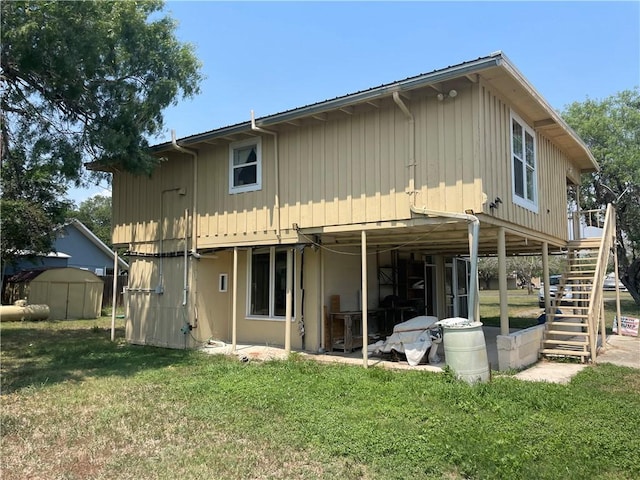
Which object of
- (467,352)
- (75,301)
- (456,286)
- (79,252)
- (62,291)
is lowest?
(467,352)

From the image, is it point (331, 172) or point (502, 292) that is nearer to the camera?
point (502, 292)

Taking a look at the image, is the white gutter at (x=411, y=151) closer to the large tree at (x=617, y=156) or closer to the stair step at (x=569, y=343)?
the stair step at (x=569, y=343)

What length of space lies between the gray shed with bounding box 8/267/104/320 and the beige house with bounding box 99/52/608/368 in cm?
980

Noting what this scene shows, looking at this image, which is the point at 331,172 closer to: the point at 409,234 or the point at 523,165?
the point at 409,234

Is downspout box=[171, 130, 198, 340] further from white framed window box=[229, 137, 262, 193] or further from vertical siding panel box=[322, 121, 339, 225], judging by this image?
vertical siding panel box=[322, 121, 339, 225]

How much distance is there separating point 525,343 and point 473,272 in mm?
1885

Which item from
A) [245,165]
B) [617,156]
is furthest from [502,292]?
[617,156]

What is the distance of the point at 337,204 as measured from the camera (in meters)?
8.86

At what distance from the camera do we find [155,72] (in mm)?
10305

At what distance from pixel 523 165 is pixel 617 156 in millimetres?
14555

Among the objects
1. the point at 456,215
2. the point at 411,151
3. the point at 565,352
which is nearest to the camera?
the point at 456,215

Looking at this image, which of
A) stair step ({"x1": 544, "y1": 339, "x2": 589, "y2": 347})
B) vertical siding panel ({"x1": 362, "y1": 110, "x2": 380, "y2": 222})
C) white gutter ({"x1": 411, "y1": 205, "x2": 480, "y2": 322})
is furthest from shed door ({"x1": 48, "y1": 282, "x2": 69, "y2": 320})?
stair step ({"x1": 544, "y1": 339, "x2": 589, "y2": 347})

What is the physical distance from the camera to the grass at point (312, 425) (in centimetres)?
399

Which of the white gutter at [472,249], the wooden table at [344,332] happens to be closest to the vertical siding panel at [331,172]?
the white gutter at [472,249]
